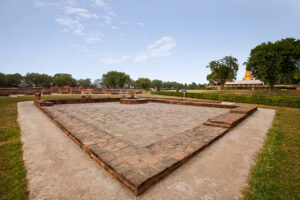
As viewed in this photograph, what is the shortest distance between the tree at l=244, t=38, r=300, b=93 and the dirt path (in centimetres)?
2496

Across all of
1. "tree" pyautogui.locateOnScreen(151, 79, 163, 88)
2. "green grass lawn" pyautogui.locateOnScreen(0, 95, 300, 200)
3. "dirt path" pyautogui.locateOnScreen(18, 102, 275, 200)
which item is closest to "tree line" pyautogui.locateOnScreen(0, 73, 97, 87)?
"tree" pyautogui.locateOnScreen(151, 79, 163, 88)

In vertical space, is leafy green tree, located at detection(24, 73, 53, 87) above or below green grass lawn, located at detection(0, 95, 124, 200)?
above

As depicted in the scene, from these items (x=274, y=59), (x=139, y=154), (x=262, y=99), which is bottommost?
(x=139, y=154)

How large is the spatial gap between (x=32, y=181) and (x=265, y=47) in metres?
30.6

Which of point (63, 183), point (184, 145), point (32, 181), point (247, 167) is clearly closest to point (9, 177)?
point (32, 181)

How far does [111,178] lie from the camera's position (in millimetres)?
2080

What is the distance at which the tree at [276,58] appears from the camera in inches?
792

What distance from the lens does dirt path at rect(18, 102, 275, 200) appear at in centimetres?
178

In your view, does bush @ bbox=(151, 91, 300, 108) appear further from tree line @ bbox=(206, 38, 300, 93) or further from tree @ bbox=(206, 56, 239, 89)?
tree @ bbox=(206, 56, 239, 89)

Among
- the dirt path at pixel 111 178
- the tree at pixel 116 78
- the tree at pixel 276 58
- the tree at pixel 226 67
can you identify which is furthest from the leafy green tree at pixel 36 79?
the tree at pixel 276 58

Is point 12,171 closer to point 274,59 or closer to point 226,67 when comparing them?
point 274,59

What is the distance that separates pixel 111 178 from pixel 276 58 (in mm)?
28275

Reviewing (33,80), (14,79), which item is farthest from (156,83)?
(14,79)

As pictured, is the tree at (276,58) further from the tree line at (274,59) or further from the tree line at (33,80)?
the tree line at (33,80)
